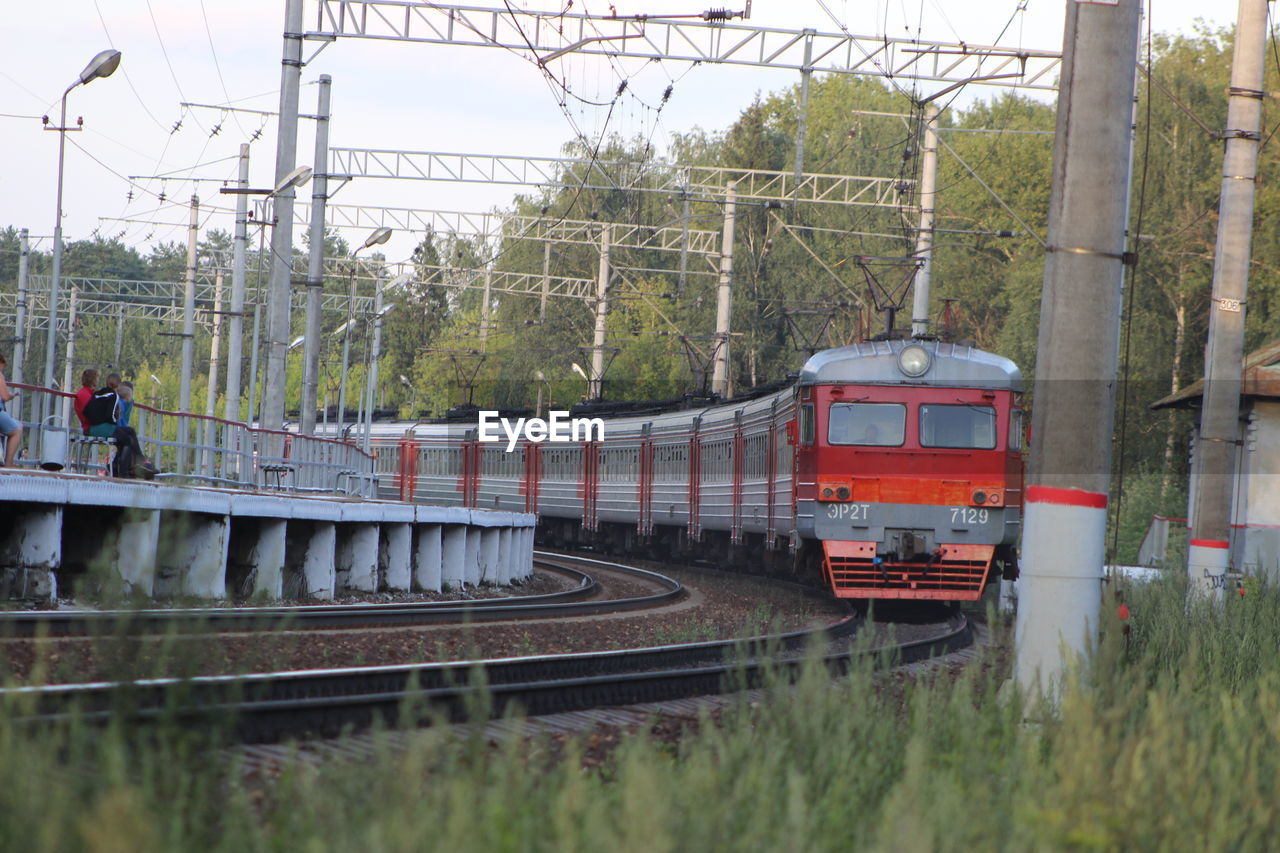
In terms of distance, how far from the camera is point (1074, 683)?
5902mm

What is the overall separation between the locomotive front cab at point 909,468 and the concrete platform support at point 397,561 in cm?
467

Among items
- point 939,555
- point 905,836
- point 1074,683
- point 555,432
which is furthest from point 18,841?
point 555,432

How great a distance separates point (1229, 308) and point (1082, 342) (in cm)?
767

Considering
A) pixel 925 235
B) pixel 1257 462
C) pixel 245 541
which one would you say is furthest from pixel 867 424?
pixel 1257 462

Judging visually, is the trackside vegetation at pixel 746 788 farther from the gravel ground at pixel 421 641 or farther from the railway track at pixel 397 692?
the gravel ground at pixel 421 641

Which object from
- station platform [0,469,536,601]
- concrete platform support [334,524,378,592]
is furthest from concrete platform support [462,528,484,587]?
concrete platform support [334,524,378,592]

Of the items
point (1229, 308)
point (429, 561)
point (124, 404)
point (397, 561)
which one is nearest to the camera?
point (1229, 308)

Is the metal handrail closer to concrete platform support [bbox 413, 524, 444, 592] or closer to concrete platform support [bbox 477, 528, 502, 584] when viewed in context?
concrete platform support [bbox 413, 524, 444, 592]

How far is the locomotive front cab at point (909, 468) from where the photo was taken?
1769 cm

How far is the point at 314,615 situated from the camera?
1380cm

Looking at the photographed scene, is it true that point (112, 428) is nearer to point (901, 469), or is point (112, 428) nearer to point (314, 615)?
point (314, 615)

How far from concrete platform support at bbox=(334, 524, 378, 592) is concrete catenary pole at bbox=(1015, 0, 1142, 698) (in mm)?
11428

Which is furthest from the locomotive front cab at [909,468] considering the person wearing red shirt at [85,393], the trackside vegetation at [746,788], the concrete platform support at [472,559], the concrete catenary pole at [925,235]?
the trackside vegetation at [746,788]

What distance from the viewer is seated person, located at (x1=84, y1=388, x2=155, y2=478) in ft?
55.9
